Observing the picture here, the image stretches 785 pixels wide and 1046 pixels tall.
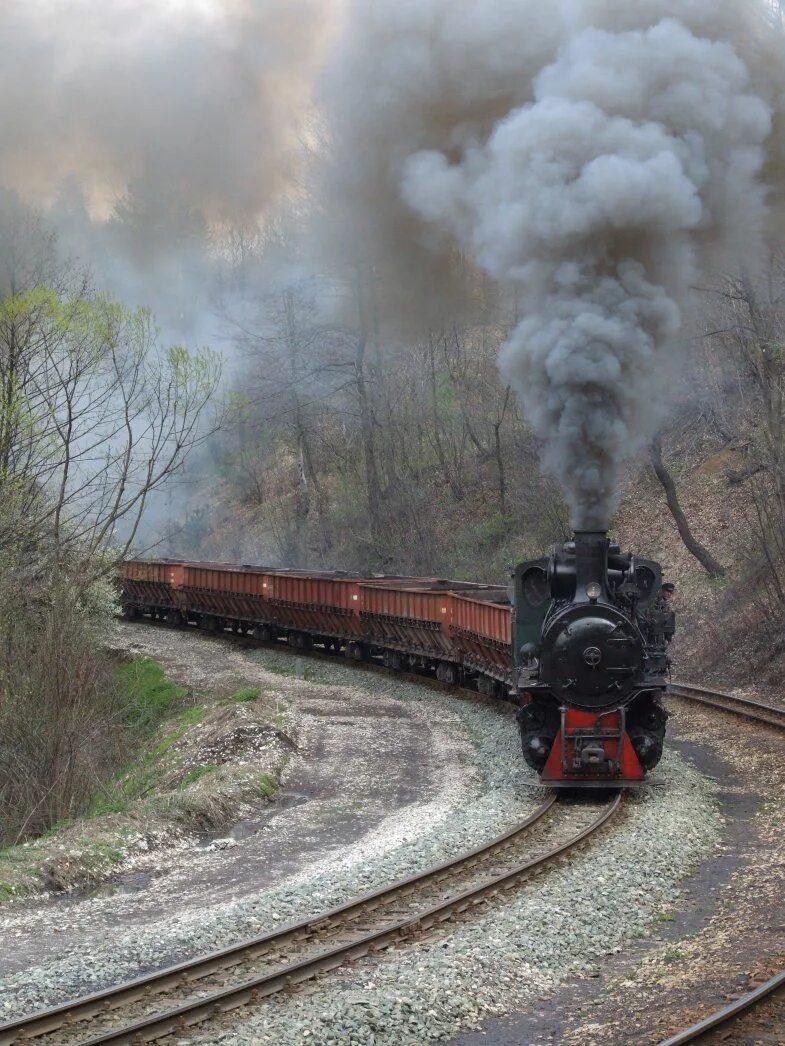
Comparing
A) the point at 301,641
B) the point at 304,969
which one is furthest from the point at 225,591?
the point at 304,969

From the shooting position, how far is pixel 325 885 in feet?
30.5

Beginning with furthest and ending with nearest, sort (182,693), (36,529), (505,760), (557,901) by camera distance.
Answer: (182,693) < (36,529) < (505,760) < (557,901)

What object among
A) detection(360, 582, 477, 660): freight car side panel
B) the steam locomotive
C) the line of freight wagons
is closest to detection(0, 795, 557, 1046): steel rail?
the steam locomotive

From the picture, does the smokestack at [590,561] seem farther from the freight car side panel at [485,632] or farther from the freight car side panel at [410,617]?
the freight car side panel at [410,617]

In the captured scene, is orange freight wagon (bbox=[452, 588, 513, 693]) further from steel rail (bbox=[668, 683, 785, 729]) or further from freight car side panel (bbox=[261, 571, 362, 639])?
freight car side panel (bbox=[261, 571, 362, 639])

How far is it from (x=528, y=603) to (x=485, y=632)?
5055 mm

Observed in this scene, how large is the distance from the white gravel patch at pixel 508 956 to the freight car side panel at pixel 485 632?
588 cm

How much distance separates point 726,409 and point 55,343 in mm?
19907

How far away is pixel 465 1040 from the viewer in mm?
6379

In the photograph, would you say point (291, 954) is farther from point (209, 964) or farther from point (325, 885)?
point (325, 885)

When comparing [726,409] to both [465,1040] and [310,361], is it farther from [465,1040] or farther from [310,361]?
[465,1040]

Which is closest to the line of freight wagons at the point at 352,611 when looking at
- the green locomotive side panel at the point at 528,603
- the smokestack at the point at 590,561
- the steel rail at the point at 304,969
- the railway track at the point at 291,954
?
the green locomotive side panel at the point at 528,603

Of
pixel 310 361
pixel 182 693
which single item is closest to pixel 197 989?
pixel 182 693

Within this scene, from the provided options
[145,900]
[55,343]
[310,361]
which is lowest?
[145,900]
